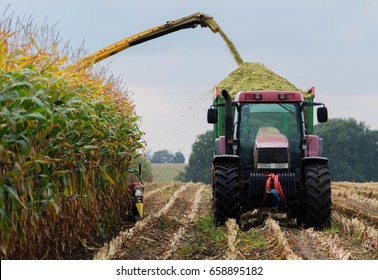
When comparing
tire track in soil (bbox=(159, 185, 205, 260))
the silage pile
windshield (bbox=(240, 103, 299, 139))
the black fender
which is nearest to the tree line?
the silage pile

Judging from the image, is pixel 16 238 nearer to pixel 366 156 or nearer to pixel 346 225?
pixel 346 225

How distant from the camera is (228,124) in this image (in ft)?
36.6

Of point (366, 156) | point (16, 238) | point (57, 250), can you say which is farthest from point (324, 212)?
point (366, 156)

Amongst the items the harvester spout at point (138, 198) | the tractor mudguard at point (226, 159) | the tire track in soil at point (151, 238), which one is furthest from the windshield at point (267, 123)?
the harvester spout at point (138, 198)

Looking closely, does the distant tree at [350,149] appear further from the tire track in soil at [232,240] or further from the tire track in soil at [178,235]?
the tire track in soil at [232,240]

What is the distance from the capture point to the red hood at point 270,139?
10.7 meters

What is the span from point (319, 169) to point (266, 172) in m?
0.83

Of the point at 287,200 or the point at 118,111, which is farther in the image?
the point at 118,111

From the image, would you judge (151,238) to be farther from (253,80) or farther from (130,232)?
(253,80)

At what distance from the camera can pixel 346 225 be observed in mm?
10570

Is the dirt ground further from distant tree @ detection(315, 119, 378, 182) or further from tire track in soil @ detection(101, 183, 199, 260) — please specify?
distant tree @ detection(315, 119, 378, 182)

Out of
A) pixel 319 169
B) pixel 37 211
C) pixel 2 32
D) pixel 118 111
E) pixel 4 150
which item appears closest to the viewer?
pixel 4 150

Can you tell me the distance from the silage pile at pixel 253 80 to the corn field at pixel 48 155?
3.99 metres

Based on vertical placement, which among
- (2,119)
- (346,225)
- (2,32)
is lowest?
(346,225)
